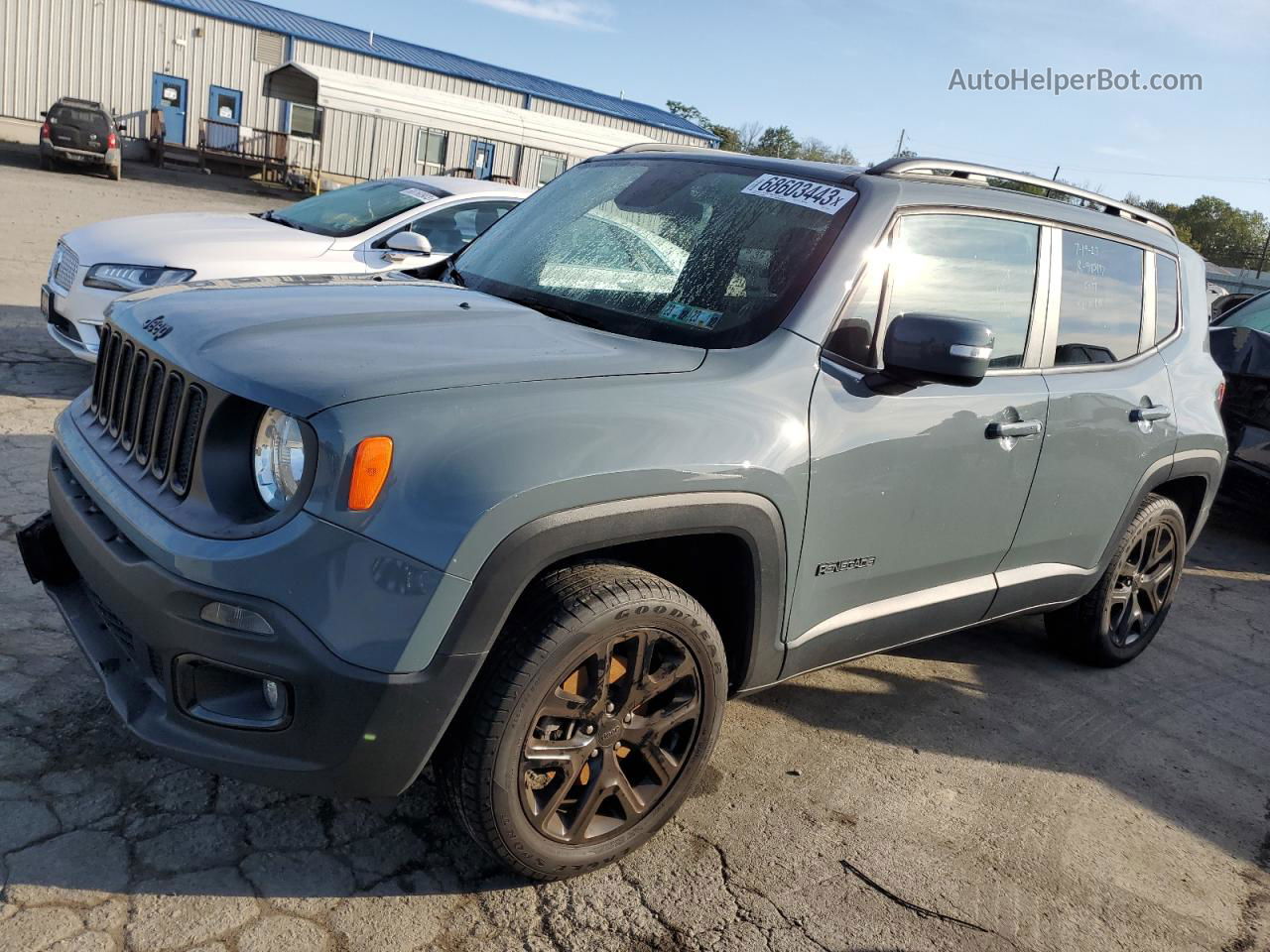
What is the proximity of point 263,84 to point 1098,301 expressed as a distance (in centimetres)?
2977

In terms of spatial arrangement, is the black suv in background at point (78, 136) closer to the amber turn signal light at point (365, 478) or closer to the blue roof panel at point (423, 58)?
the blue roof panel at point (423, 58)

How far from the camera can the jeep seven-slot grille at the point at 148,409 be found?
2.42m

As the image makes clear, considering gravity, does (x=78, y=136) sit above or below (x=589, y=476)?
below

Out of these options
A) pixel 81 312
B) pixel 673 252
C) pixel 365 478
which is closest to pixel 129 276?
pixel 81 312

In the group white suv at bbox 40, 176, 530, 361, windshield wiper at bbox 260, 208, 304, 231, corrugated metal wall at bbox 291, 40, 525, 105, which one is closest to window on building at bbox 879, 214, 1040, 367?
white suv at bbox 40, 176, 530, 361

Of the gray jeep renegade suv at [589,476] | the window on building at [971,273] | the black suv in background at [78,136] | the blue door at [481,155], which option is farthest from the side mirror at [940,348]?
the blue door at [481,155]

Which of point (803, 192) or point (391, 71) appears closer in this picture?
point (803, 192)

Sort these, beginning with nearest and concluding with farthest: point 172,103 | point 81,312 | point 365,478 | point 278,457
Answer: point 365,478, point 278,457, point 81,312, point 172,103

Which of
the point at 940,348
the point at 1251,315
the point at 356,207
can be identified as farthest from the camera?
the point at 356,207

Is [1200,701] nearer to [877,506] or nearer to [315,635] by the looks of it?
[877,506]

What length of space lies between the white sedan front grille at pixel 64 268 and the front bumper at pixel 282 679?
14.8ft

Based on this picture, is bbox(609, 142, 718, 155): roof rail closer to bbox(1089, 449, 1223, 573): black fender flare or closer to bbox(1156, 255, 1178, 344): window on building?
bbox(1156, 255, 1178, 344): window on building

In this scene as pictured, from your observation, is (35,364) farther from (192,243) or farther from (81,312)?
(192,243)

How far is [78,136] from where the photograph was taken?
2283 cm
